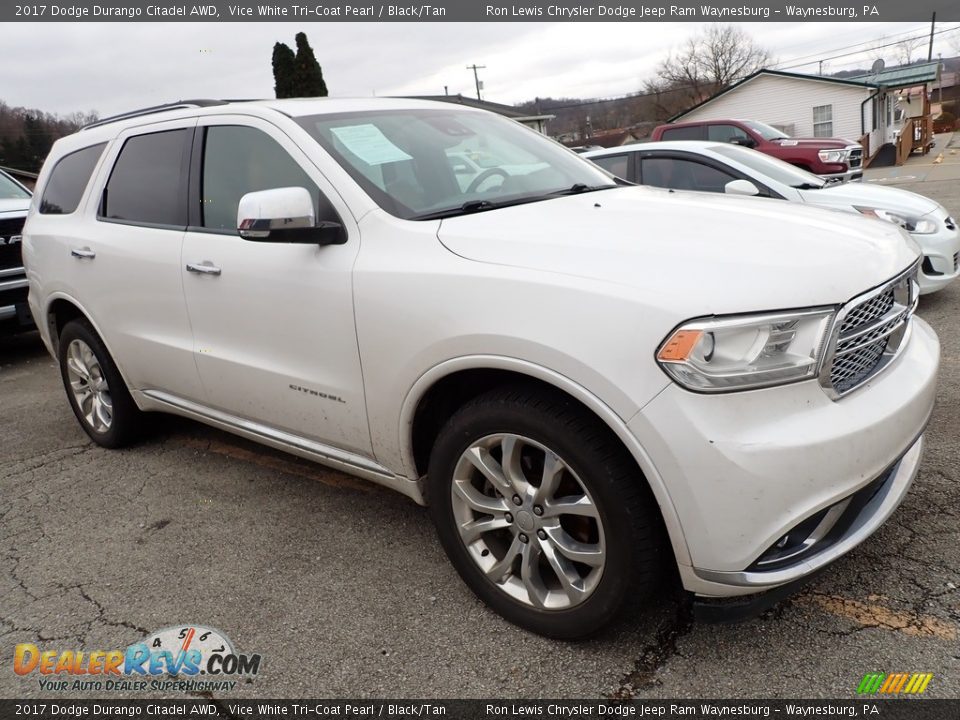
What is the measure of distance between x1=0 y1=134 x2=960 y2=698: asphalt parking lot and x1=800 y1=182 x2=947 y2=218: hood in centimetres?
248

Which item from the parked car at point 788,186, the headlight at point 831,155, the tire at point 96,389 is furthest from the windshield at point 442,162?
the headlight at point 831,155

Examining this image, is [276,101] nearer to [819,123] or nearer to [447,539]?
[447,539]

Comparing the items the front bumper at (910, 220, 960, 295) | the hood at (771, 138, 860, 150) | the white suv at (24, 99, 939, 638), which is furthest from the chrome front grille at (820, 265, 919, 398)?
the hood at (771, 138, 860, 150)

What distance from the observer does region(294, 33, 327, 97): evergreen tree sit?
31859mm

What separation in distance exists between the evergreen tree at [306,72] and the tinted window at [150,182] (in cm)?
2996

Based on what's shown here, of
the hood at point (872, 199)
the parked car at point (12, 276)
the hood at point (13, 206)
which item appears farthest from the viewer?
the hood at point (13, 206)

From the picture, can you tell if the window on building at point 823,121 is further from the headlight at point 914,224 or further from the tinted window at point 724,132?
the headlight at point 914,224

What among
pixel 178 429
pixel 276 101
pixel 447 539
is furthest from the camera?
pixel 178 429

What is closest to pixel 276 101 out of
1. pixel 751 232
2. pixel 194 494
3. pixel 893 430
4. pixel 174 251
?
pixel 174 251

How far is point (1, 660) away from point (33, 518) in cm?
126

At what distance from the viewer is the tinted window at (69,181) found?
4.22 m

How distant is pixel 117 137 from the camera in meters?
4.05

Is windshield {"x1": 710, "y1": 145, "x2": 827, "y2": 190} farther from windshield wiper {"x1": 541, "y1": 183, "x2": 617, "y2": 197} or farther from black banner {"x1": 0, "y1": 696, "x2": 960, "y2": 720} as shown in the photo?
black banner {"x1": 0, "y1": 696, "x2": 960, "y2": 720}

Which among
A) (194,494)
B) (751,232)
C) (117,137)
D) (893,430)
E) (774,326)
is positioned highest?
(117,137)
